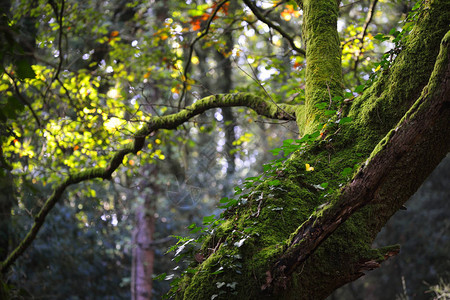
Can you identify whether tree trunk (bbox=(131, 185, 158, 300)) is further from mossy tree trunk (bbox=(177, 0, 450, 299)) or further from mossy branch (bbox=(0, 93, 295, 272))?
mossy tree trunk (bbox=(177, 0, 450, 299))

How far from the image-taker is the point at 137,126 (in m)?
5.23

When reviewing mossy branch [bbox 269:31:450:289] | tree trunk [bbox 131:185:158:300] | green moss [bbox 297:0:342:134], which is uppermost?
tree trunk [bbox 131:185:158:300]

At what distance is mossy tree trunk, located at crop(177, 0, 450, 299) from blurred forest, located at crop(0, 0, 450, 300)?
1.20ft

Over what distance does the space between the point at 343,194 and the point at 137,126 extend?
3.88 meters

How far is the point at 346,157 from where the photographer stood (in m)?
2.54

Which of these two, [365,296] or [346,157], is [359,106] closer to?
[346,157]

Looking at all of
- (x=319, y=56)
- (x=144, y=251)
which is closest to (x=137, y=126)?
(x=319, y=56)

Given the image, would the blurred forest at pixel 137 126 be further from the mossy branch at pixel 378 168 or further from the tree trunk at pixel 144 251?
the mossy branch at pixel 378 168

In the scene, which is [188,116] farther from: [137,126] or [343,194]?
[343,194]

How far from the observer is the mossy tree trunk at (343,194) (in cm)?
180

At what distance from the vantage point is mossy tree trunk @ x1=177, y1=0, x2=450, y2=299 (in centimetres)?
180

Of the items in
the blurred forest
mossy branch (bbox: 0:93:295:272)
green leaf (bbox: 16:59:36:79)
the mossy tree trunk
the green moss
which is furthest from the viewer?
the blurred forest

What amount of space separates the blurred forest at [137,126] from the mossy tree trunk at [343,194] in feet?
1.20

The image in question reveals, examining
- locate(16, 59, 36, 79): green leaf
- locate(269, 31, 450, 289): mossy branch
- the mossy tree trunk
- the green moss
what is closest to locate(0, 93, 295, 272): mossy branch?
the green moss
